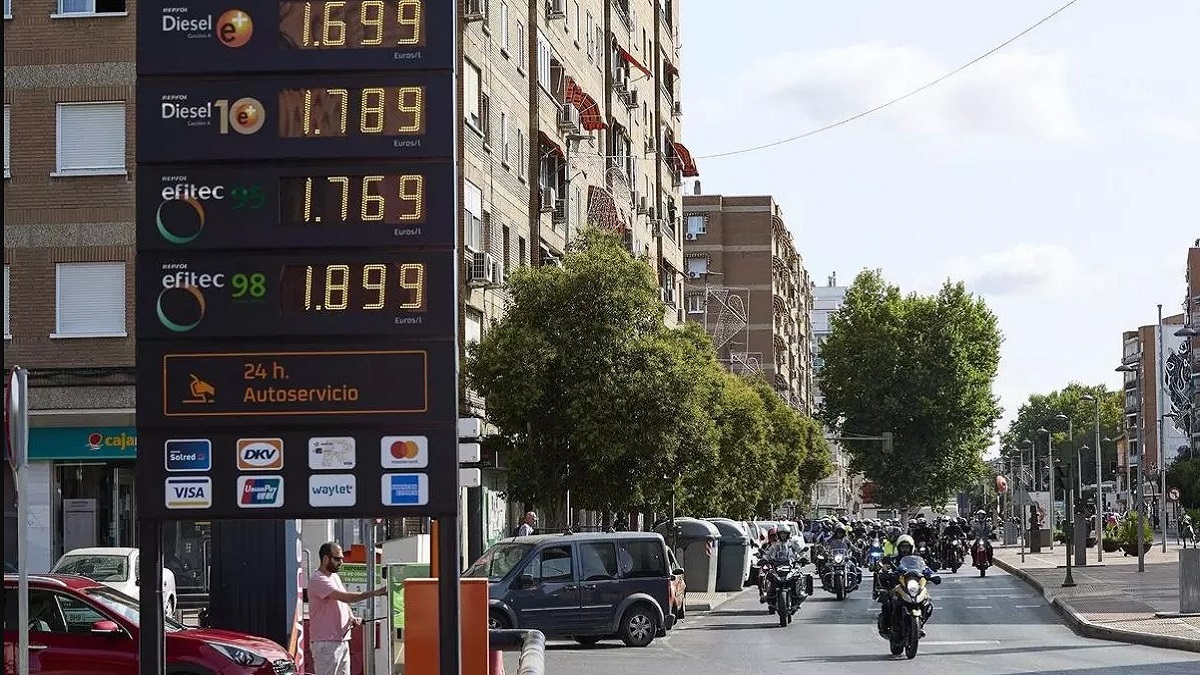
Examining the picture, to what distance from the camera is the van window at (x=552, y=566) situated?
92.2 ft

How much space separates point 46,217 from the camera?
36.5 meters

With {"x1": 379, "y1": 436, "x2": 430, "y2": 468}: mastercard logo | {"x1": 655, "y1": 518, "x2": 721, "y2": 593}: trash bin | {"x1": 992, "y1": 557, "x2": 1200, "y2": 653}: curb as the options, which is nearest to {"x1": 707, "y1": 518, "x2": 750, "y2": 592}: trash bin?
{"x1": 655, "y1": 518, "x2": 721, "y2": 593}: trash bin

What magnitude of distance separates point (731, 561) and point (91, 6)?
20.3m

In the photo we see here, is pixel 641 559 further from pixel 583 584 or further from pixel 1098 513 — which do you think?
pixel 1098 513

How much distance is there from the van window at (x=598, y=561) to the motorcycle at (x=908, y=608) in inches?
160

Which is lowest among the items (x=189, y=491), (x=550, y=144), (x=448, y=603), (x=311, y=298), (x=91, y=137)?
(x=448, y=603)

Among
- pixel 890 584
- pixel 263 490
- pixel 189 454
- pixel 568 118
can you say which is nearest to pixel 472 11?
pixel 568 118

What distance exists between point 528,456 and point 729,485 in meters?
20.5

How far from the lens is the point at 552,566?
28219mm

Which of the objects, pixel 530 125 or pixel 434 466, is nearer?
pixel 434 466

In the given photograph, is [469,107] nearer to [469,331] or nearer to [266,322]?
[469,331]

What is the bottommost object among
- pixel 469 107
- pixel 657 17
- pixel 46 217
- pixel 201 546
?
pixel 201 546

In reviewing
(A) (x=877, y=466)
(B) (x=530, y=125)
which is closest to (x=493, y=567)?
(B) (x=530, y=125)

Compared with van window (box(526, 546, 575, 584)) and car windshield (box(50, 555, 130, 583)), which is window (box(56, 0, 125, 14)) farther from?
van window (box(526, 546, 575, 584))
